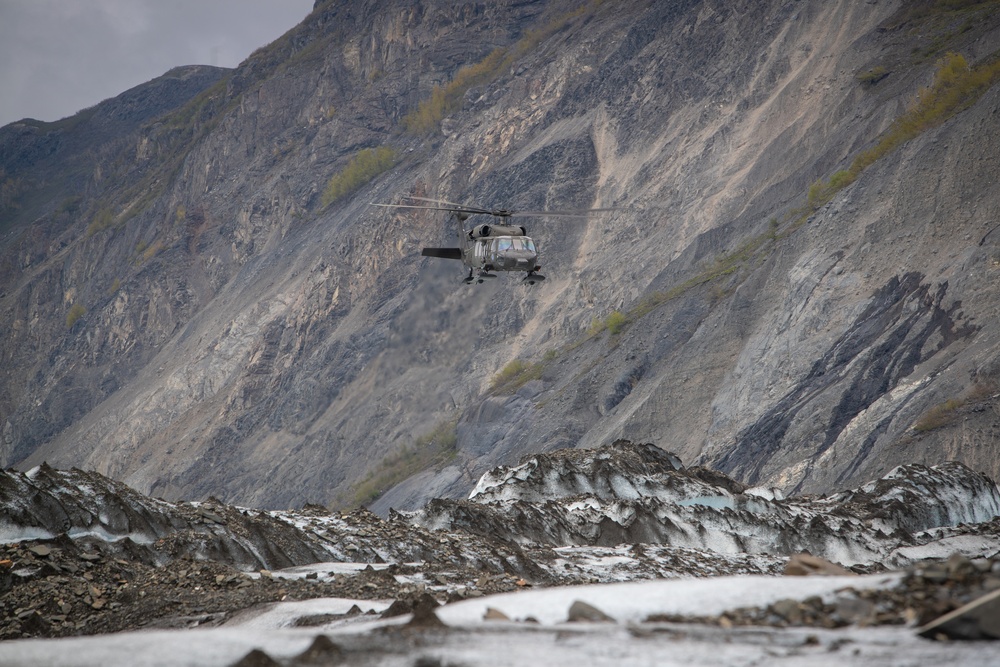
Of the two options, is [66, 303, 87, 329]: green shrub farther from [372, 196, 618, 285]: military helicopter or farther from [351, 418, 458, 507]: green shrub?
[372, 196, 618, 285]: military helicopter

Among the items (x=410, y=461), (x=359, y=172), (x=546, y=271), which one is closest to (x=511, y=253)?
(x=410, y=461)

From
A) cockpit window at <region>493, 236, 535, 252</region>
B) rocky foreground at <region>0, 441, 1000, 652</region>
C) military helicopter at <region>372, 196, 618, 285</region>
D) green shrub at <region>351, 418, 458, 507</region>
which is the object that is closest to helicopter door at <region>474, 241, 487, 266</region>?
military helicopter at <region>372, 196, 618, 285</region>

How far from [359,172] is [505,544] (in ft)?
272

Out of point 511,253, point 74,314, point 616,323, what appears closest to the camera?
point 511,253

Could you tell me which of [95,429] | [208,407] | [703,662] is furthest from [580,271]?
[703,662]

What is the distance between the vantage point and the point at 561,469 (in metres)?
22.2

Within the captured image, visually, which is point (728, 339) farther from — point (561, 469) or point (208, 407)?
point (208, 407)

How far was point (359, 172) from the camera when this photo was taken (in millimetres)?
95812

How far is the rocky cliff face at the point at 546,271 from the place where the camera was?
42.8 meters

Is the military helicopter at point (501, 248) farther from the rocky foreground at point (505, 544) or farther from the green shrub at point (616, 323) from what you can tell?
the green shrub at point (616, 323)

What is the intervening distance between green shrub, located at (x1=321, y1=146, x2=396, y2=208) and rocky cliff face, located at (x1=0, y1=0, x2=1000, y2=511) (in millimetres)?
1331

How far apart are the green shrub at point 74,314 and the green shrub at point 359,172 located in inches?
1350

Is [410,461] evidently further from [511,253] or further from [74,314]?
[74,314]

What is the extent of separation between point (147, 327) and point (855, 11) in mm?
74902
